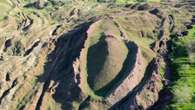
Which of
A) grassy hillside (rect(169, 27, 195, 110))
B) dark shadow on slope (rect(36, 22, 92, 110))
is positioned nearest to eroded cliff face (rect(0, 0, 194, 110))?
dark shadow on slope (rect(36, 22, 92, 110))

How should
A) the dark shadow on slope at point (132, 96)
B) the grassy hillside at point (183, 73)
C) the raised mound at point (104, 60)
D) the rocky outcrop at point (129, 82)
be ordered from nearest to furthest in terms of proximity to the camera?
the grassy hillside at point (183, 73)
the dark shadow on slope at point (132, 96)
the rocky outcrop at point (129, 82)
the raised mound at point (104, 60)

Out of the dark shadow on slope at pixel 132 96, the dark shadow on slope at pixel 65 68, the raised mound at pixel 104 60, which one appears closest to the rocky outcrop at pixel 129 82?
the dark shadow on slope at pixel 132 96

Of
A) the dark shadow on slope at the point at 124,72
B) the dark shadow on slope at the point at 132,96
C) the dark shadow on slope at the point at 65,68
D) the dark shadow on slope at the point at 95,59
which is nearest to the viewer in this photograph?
the dark shadow on slope at the point at 132,96

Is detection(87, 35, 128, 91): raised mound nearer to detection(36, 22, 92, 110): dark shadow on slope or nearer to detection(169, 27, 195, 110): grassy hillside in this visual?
detection(36, 22, 92, 110): dark shadow on slope

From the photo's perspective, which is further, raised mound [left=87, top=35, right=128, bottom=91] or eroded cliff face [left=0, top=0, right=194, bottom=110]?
raised mound [left=87, top=35, right=128, bottom=91]

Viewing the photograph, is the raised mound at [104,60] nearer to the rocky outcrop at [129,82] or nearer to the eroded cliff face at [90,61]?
the eroded cliff face at [90,61]

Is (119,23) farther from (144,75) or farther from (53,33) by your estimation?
(144,75)

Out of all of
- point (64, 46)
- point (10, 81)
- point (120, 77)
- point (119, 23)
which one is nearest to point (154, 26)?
point (119, 23)

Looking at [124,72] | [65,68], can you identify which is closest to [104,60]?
[124,72]
